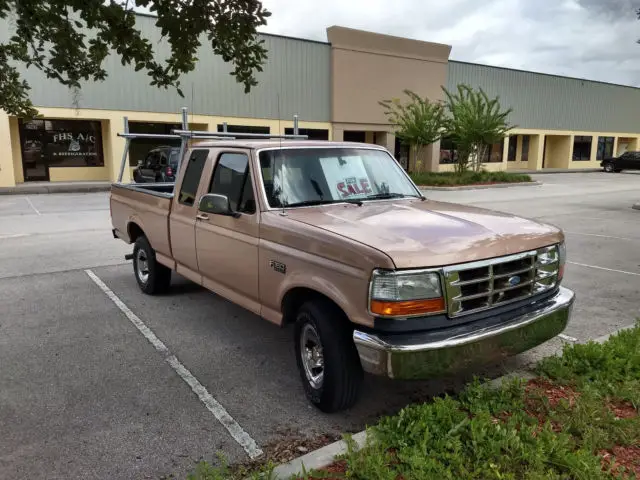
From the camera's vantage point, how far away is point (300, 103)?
95.8 ft

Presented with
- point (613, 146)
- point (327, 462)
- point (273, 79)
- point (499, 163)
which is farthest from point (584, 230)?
point (613, 146)

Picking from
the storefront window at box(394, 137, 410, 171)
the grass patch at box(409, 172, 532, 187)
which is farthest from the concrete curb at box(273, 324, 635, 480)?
the storefront window at box(394, 137, 410, 171)

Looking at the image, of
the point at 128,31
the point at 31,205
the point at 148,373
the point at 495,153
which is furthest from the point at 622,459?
the point at 495,153

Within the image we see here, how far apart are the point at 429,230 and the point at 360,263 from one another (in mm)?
638

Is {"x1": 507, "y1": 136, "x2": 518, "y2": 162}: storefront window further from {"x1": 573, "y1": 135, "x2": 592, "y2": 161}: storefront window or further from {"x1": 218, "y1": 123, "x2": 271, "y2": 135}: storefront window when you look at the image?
{"x1": 218, "y1": 123, "x2": 271, "y2": 135}: storefront window

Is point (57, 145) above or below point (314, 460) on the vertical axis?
above

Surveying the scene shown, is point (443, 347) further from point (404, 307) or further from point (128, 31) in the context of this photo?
point (128, 31)

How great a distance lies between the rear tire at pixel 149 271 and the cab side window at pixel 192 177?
4.10 ft

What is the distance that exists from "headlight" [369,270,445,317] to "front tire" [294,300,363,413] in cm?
41

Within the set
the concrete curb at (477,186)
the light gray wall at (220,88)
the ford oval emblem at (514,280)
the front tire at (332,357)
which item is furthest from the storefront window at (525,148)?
the front tire at (332,357)

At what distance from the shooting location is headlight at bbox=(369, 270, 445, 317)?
3.11 m

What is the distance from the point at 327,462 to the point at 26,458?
6.03 feet

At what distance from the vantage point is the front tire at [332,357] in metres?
3.42

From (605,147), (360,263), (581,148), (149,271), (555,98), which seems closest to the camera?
(360,263)
